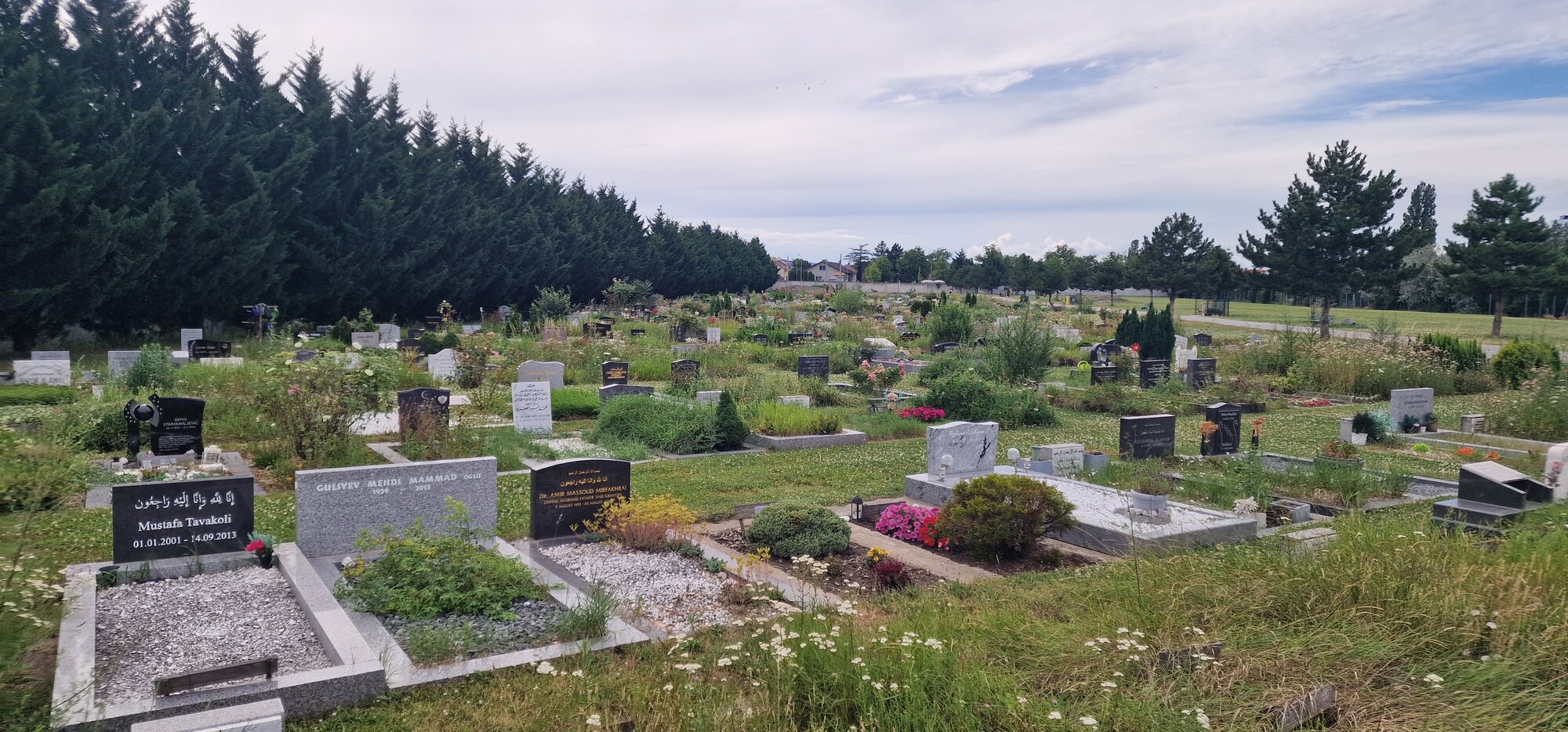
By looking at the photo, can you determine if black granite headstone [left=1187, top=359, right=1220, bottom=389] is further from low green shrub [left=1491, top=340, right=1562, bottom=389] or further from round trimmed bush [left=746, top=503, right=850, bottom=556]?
round trimmed bush [left=746, top=503, right=850, bottom=556]

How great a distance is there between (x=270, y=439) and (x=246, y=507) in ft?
16.4

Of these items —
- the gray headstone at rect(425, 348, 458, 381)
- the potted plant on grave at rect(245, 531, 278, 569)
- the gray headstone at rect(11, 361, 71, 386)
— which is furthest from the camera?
the gray headstone at rect(425, 348, 458, 381)

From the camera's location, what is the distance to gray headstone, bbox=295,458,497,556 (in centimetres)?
732

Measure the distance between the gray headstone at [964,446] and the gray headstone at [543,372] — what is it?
9.64m

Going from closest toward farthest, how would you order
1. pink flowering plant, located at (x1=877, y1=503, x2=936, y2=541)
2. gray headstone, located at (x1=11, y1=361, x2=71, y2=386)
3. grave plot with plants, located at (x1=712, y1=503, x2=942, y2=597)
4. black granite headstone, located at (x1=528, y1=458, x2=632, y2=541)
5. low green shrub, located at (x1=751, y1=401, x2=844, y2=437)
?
grave plot with plants, located at (x1=712, y1=503, x2=942, y2=597) < black granite headstone, located at (x1=528, y1=458, x2=632, y2=541) < pink flowering plant, located at (x1=877, y1=503, x2=936, y2=541) < low green shrub, located at (x1=751, y1=401, x2=844, y2=437) < gray headstone, located at (x1=11, y1=361, x2=71, y2=386)

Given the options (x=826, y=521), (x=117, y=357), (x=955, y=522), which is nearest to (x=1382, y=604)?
(x=955, y=522)

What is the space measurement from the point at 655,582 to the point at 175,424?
300 inches

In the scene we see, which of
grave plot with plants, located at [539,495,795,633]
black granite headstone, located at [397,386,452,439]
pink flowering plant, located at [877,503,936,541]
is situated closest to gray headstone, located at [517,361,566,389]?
black granite headstone, located at [397,386,452,439]

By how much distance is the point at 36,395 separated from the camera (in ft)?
49.2

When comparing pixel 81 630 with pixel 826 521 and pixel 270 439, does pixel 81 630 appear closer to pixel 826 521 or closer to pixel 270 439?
pixel 826 521

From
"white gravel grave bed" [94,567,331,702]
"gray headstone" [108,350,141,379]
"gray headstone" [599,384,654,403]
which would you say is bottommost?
"white gravel grave bed" [94,567,331,702]

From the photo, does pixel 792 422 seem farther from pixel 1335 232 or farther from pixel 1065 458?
pixel 1335 232

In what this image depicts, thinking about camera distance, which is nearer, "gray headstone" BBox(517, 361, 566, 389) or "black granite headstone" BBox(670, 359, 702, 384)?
"gray headstone" BBox(517, 361, 566, 389)

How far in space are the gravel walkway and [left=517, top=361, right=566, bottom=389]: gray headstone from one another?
1065 cm
